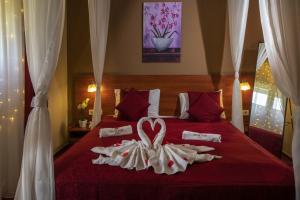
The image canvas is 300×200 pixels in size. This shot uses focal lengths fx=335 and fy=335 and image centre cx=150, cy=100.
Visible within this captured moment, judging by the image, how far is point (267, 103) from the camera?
4.44 m

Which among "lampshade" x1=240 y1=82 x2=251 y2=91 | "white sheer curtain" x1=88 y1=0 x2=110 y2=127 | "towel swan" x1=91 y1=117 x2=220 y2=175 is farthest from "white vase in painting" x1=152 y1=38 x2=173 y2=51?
"towel swan" x1=91 y1=117 x2=220 y2=175

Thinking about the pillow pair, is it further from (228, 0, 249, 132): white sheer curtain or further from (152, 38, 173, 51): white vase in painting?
(228, 0, 249, 132): white sheer curtain

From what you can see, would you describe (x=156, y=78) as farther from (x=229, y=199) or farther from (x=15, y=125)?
(x=229, y=199)

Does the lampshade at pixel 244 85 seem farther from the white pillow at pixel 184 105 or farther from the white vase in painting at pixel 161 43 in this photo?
the white vase in painting at pixel 161 43

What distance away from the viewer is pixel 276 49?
2332mm

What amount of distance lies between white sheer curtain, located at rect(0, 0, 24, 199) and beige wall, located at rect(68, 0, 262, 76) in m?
1.72

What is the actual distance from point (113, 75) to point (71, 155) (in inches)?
89.5

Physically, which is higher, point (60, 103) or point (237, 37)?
point (237, 37)

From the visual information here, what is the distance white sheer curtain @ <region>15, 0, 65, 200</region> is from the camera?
2344 millimetres

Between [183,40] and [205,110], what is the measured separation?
1.13 metres

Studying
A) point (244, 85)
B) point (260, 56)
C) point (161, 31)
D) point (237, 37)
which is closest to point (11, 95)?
point (161, 31)

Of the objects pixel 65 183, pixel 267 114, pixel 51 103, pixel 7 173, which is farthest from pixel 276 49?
pixel 51 103

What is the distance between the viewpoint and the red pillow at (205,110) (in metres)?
4.32

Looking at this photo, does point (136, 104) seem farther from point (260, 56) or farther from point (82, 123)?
point (260, 56)
